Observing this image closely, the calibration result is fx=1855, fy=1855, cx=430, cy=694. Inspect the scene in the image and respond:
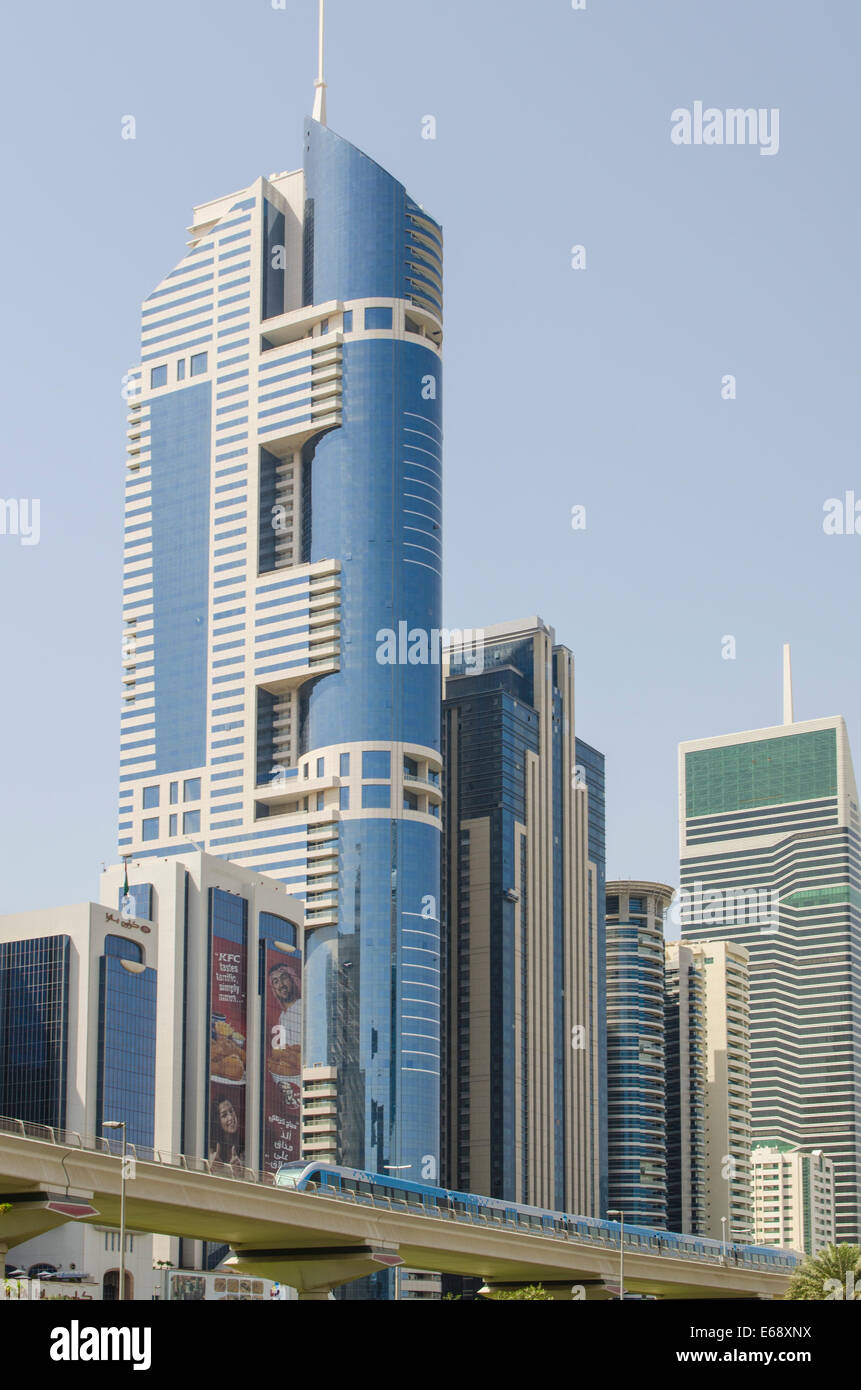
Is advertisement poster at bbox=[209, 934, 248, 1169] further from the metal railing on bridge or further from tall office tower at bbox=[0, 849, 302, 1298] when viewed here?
the metal railing on bridge

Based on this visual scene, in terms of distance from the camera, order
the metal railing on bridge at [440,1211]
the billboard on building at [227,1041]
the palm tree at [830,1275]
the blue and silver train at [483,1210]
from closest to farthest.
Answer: the metal railing on bridge at [440,1211] → the palm tree at [830,1275] → the blue and silver train at [483,1210] → the billboard on building at [227,1041]

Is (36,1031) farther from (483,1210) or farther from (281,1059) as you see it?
(483,1210)

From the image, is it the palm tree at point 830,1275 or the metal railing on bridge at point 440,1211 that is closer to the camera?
the metal railing on bridge at point 440,1211

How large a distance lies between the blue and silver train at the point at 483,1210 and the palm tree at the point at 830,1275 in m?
16.4

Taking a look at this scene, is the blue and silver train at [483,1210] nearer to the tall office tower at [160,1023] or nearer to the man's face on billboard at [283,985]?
the tall office tower at [160,1023]

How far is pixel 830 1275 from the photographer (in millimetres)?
104000

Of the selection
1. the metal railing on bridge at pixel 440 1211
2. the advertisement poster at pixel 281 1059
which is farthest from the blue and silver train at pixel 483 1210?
the advertisement poster at pixel 281 1059

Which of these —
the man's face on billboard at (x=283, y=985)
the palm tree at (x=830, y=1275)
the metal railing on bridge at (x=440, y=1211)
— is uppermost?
the man's face on billboard at (x=283, y=985)

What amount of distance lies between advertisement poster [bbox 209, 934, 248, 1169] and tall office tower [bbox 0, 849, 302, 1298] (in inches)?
→ 6.2

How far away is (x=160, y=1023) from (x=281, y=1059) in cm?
1707

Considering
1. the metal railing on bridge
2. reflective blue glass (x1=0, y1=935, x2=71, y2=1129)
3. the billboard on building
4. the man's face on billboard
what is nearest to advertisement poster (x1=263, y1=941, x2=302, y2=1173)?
the man's face on billboard

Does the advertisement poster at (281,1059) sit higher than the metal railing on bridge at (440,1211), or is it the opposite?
the advertisement poster at (281,1059)

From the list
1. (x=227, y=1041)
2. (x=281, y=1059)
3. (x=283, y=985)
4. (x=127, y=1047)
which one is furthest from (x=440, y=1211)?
(x=283, y=985)

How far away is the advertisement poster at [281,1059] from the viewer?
176 m
